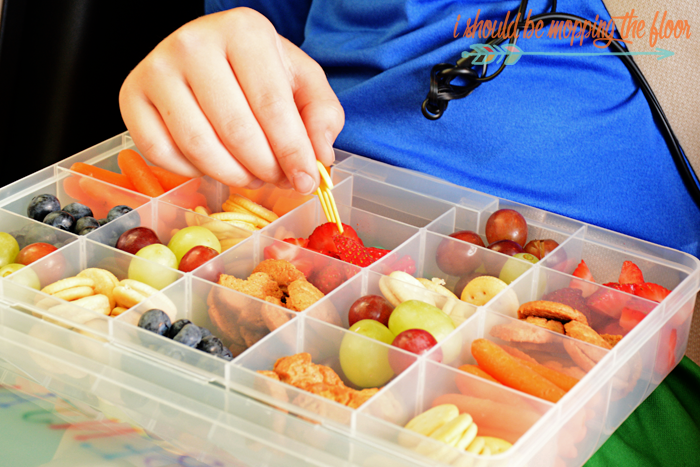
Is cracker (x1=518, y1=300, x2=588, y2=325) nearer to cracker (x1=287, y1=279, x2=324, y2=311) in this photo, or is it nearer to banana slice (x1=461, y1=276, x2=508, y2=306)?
banana slice (x1=461, y1=276, x2=508, y2=306)

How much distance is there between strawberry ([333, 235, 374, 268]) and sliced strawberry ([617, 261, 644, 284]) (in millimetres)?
367

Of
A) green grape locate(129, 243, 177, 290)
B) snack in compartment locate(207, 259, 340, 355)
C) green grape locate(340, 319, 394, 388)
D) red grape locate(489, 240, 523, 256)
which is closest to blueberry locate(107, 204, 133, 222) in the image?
green grape locate(129, 243, 177, 290)

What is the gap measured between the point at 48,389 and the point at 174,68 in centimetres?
46

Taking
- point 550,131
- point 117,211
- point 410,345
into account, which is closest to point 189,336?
point 410,345

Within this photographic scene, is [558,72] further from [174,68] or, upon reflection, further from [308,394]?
[308,394]

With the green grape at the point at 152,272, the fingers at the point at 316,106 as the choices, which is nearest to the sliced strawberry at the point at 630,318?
the fingers at the point at 316,106

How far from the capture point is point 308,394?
612mm

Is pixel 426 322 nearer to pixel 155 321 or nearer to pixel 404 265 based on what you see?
pixel 404 265

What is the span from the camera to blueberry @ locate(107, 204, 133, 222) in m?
0.98

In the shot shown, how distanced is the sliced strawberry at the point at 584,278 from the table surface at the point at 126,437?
17 centimetres

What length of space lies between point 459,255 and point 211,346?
0.40 metres

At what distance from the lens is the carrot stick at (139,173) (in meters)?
1.07

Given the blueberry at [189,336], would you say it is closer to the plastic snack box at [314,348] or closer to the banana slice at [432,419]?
the plastic snack box at [314,348]

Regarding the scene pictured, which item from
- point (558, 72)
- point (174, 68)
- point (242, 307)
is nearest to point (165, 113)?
point (174, 68)
